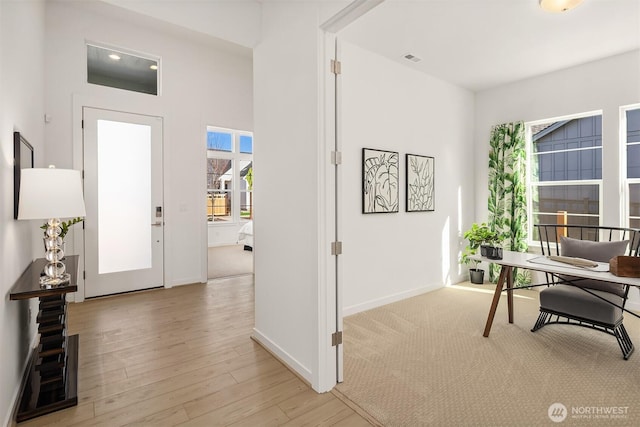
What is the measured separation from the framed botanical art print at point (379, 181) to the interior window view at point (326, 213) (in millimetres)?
29

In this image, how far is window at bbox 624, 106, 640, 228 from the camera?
3.90 meters

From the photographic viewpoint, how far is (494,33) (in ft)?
11.2

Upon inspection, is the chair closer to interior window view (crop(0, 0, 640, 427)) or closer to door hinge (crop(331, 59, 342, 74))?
interior window view (crop(0, 0, 640, 427))

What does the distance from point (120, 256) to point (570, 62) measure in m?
6.18

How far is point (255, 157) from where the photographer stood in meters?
2.97

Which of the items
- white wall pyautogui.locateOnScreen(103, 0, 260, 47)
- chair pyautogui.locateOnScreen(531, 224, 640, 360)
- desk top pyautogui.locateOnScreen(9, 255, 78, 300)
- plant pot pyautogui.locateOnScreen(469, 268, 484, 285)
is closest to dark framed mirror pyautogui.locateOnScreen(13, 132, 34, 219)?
desk top pyautogui.locateOnScreen(9, 255, 78, 300)

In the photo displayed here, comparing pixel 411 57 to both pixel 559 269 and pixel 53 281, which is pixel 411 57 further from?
pixel 53 281

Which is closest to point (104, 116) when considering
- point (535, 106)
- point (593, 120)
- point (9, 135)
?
point (9, 135)

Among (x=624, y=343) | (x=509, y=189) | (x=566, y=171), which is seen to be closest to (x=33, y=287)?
(x=624, y=343)

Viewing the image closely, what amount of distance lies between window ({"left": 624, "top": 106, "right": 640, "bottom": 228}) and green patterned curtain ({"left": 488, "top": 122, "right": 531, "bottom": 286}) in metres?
1.09

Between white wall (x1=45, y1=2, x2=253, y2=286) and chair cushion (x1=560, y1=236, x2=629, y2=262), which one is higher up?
white wall (x1=45, y1=2, x2=253, y2=286)

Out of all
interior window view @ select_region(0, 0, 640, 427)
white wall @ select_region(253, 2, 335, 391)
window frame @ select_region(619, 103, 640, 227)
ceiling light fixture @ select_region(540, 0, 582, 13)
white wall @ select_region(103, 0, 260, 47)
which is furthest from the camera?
window frame @ select_region(619, 103, 640, 227)

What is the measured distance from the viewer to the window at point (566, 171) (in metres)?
4.27

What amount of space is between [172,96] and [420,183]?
3.60m
